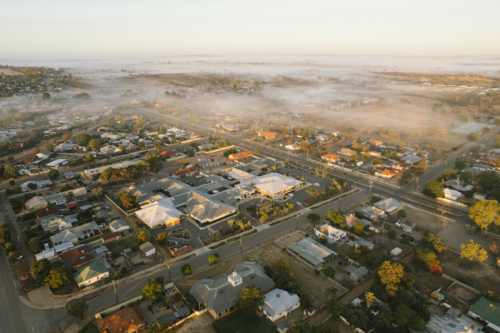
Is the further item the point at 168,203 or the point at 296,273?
the point at 168,203

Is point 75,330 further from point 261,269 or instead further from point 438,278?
point 438,278

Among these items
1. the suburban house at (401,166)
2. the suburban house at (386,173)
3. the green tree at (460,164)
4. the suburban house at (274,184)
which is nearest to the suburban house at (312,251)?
the suburban house at (274,184)

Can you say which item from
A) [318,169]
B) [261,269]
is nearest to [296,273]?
[261,269]

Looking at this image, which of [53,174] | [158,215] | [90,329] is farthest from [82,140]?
[90,329]

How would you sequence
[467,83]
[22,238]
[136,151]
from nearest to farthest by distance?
[22,238]
[136,151]
[467,83]

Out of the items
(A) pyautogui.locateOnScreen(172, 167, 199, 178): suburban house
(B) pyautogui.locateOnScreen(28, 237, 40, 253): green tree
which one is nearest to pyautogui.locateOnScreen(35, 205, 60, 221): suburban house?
(B) pyautogui.locateOnScreen(28, 237, 40, 253): green tree

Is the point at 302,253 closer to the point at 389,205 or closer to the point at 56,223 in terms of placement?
the point at 389,205
